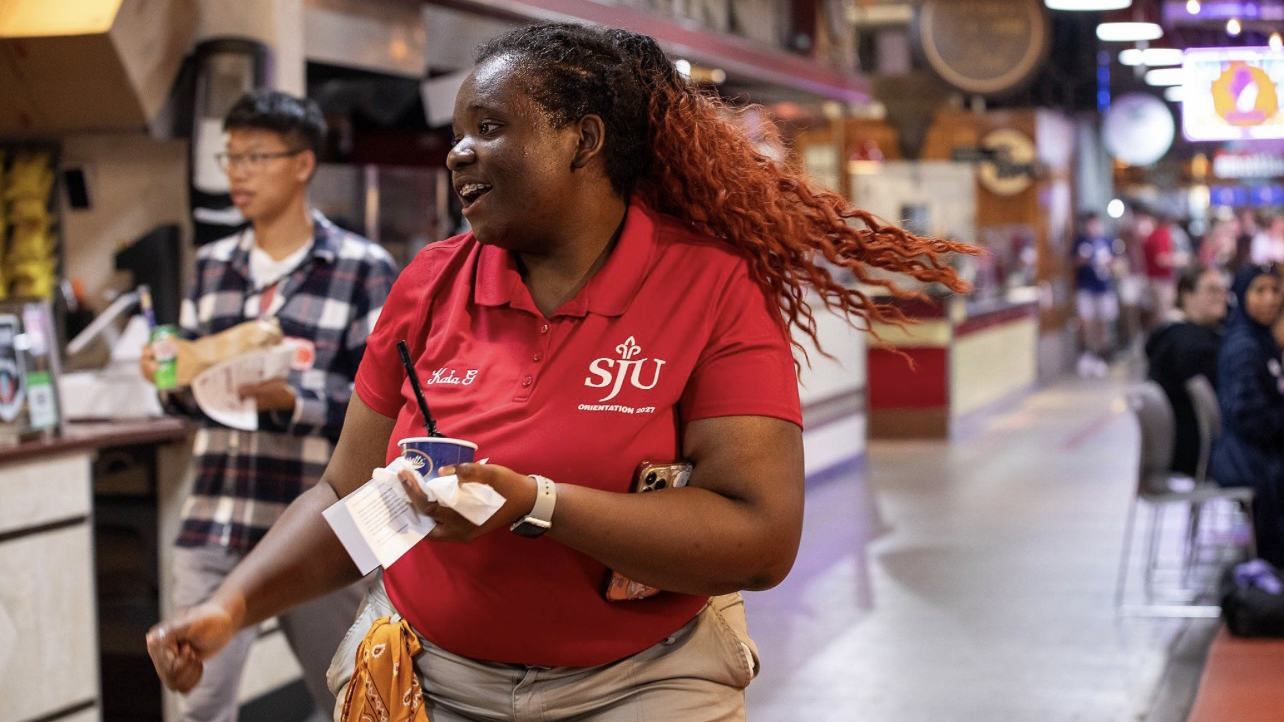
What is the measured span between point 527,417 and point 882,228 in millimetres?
617

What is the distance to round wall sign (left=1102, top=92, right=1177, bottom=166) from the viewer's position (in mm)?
16672

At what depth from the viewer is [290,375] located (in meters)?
3.46

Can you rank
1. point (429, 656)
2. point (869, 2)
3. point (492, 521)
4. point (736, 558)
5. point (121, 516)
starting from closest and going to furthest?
1. point (492, 521)
2. point (736, 558)
3. point (429, 656)
4. point (121, 516)
5. point (869, 2)

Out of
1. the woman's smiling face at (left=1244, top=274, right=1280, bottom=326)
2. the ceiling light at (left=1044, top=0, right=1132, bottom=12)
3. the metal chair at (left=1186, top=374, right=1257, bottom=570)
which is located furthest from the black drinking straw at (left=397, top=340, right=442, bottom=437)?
the ceiling light at (left=1044, top=0, right=1132, bottom=12)

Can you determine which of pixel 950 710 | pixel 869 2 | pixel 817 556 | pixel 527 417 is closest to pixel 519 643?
pixel 527 417

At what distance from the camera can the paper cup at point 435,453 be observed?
1657mm

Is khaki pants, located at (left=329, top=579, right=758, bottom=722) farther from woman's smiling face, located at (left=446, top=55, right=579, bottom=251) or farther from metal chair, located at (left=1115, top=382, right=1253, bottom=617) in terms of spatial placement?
metal chair, located at (left=1115, top=382, right=1253, bottom=617)

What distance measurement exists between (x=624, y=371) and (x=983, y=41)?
1016 centimetres

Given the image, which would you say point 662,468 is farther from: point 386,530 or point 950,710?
point 950,710

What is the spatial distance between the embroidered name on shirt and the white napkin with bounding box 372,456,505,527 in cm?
29

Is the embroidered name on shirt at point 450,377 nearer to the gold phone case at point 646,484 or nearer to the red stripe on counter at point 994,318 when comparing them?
the gold phone case at point 646,484

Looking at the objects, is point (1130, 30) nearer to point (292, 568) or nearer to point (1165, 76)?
point (1165, 76)

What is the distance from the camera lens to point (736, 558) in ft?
5.90

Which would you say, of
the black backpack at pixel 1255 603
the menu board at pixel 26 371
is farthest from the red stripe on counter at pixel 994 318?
the menu board at pixel 26 371
